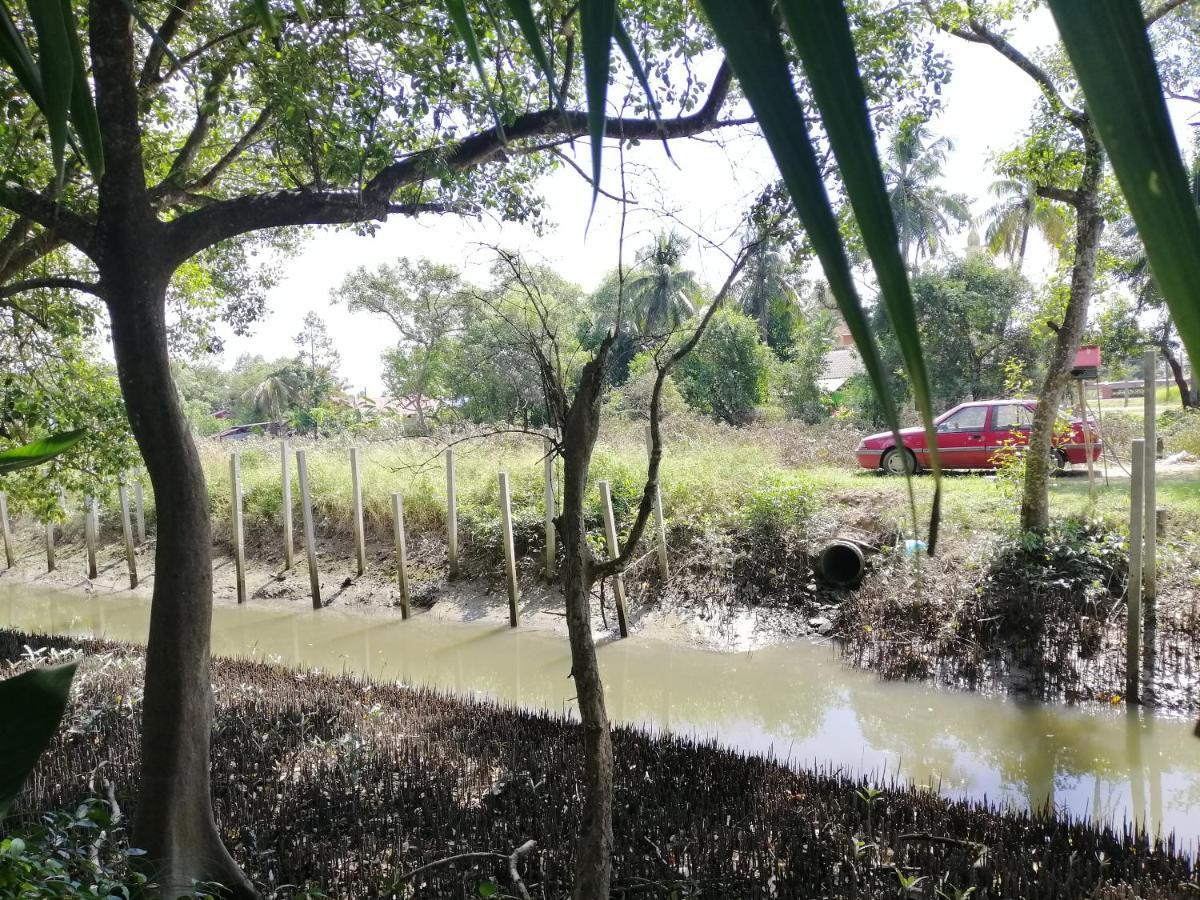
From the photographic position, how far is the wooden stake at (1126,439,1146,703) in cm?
662

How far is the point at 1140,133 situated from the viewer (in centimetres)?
20

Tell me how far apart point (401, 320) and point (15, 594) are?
1414 cm

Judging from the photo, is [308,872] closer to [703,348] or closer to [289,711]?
[289,711]

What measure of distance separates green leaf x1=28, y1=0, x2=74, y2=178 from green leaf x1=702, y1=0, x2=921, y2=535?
1.35 feet

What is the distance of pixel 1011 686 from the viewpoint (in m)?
7.62

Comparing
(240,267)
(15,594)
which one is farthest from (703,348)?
(15,594)

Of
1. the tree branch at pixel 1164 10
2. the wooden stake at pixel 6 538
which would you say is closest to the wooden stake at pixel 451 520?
the tree branch at pixel 1164 10

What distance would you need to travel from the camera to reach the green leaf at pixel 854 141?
0.71 ft

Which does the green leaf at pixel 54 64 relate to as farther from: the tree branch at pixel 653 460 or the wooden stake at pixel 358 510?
the wooden stake at pixel 358 510

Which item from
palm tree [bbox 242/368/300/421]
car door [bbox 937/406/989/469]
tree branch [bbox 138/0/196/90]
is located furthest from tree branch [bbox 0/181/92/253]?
palm tree [bbox 242/368/300/421]

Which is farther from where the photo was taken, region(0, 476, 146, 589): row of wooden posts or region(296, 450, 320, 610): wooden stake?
region(0, 476, 146, 589): row of wooden posts

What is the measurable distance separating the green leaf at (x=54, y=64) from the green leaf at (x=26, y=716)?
1.26 ft

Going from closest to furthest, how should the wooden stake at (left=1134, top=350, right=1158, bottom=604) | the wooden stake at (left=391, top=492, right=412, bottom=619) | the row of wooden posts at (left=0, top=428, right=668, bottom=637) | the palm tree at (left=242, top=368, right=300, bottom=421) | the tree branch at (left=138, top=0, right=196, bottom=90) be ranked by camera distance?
the tree branch at (left=138, top=0, right=196, bottom=90) < the wooden stake at (left=1134, top=350, right=1158, bottom=604) < the row of wooden posts at (left=0, top=428, right=668, bottom=637) < the wooden stake at (left=391, top=492, right=412, bottom=619) < the palm tree at (left=242, top=368, right=300, bottom=421)

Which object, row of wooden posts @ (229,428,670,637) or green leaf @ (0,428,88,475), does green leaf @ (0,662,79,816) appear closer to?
A: green leaf @ (0,428,88,475)
